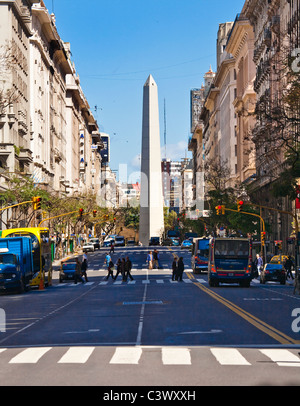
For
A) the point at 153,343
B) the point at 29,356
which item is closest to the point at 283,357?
the point at 153,343

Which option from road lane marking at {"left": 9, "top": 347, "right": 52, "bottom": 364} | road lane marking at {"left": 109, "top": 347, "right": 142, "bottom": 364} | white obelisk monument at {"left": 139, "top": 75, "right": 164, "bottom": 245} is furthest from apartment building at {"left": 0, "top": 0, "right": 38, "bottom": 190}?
road lane marking at {"left": 109, "top": 347, "right": 142, "bottom": 364}

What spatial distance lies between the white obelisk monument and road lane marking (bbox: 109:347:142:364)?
11368cm

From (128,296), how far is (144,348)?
70.1 ft

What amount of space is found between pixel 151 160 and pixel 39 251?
8208 centimetres

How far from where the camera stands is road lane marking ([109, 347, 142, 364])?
14.7 m

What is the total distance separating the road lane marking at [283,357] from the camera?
46.0 feet

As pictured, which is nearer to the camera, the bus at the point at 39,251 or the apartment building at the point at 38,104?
the bus at the point at 39,251

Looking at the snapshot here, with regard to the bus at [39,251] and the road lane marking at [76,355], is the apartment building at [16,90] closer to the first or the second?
the bus at [39,251]

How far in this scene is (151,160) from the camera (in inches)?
5197

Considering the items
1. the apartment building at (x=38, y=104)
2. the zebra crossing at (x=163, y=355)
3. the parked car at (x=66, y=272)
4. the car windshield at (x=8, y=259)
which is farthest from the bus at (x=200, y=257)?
the zebra crossing at (x=163, y=355)

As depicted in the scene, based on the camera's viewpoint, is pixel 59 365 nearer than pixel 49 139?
Yes

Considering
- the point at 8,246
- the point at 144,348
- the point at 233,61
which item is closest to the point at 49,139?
the point at 233,61

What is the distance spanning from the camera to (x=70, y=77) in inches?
6314
